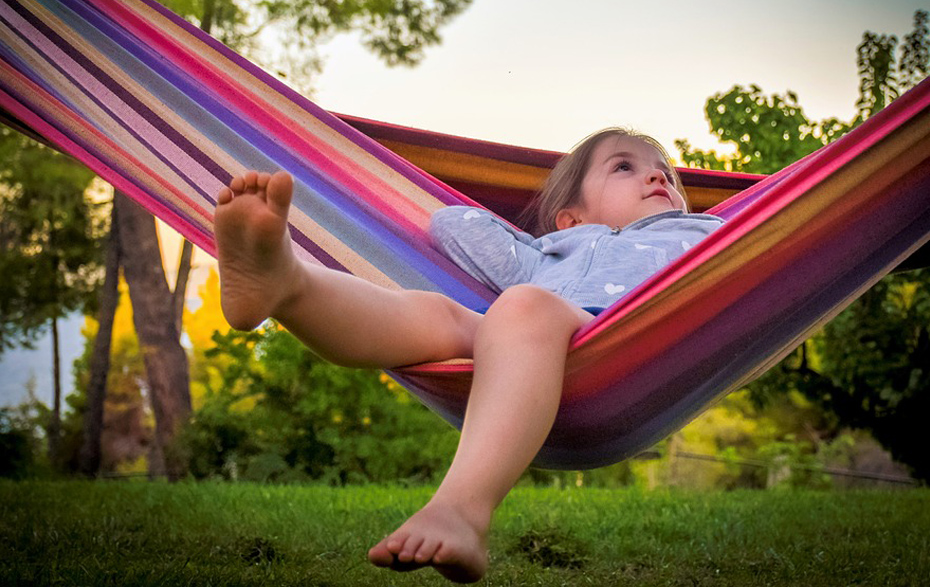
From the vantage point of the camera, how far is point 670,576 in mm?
2018

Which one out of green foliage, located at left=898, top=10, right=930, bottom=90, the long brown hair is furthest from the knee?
green foliage, located at left=898, top=10, right=930, bottom=90

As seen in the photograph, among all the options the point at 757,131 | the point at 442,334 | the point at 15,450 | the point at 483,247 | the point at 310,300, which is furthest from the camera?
the point at 15,450

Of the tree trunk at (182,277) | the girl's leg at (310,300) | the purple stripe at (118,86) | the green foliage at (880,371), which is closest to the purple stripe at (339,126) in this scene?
the purple stripe at (118,86)

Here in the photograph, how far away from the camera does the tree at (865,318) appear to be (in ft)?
12.9

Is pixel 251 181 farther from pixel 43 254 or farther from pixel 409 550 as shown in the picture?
pixel 43 254

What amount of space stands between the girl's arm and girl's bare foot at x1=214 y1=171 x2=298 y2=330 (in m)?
0.62

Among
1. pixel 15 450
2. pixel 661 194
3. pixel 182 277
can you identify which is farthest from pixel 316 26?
pixel 661 194

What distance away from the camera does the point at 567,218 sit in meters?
2.12

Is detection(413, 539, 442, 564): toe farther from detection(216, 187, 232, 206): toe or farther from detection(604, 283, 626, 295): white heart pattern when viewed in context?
detection(604, 283, 626, 295): white heart pattern

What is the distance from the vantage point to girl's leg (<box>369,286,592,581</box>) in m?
1.06

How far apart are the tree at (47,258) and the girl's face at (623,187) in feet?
27.8

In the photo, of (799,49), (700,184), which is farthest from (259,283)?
(799,49)

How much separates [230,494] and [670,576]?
1713 millimetres

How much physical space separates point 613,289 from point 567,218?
495 mm
